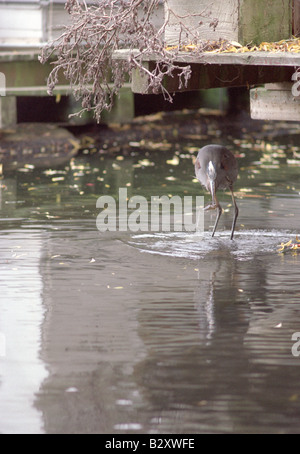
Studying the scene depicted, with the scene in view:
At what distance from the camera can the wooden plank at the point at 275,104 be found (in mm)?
9562

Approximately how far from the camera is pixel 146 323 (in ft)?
21.8

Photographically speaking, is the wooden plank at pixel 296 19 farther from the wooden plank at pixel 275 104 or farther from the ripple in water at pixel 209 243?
the ripple in water at pixel 209 243

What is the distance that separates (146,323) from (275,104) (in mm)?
3876

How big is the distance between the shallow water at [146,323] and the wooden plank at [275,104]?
46.7 inches

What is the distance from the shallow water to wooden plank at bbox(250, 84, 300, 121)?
1187 mm

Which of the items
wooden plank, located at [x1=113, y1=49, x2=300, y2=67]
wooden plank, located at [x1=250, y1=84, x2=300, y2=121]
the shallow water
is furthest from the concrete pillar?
wooden plank, located at [x1=113, y1=49, x2=300, y2=67]

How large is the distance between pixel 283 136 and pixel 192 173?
20.0 ft

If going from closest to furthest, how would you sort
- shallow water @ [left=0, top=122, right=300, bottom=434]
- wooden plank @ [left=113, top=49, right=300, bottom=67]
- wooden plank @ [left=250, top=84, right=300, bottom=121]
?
shallow water @ [left=0, top=122, right=300, bottom=434]
wooden plank @ [left=113, top=49, right=300, bottom=67]
wooden plank @ [left=250, top=84, right=300, bottom=121]

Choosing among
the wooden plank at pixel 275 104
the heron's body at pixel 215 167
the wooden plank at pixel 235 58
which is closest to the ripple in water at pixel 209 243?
the heron's body at pixel 215 167

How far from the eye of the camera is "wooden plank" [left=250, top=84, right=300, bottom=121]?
956 centimetres

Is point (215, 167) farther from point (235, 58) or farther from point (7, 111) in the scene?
point (7, 111)

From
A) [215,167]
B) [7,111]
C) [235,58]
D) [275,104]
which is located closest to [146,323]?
[235,58]

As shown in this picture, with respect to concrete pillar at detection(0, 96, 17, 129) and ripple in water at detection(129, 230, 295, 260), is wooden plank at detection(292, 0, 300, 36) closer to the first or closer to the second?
ripple in water at detection(129, 230, 295, 260)

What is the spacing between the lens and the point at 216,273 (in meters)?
8.16
